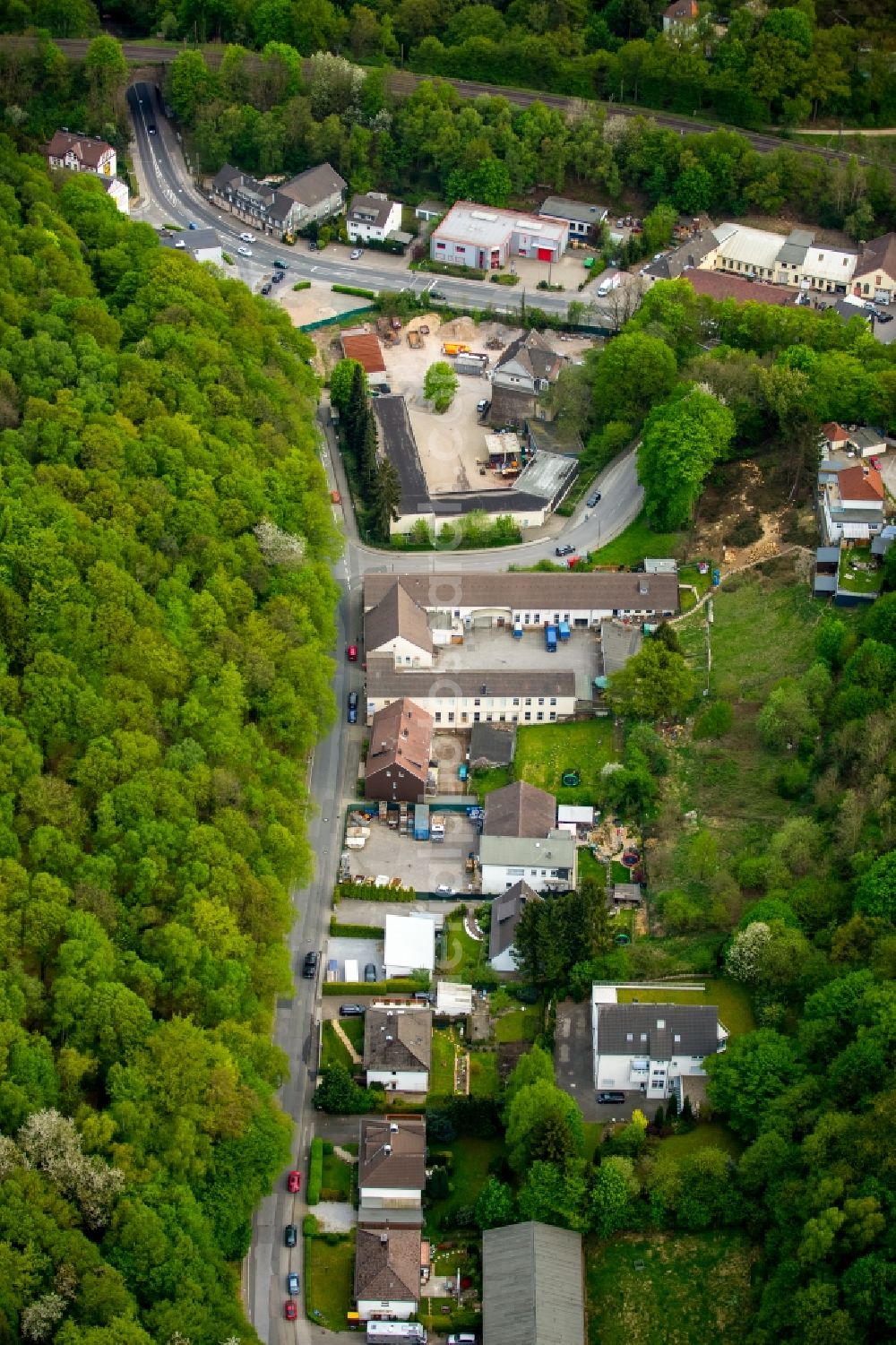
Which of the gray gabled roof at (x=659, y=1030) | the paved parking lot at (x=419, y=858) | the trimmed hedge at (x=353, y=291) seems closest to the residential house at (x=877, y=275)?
the trimmed hedge at (x=353, y=291)

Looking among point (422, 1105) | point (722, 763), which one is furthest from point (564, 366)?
point (422, 1105)

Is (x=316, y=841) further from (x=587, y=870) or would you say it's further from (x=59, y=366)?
(x=59, y=366)

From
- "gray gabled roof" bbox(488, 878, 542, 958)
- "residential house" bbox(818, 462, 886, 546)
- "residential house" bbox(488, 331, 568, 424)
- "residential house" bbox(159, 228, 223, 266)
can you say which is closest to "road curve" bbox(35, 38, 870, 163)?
"residential house" bbox(159, 228, 223, 266)

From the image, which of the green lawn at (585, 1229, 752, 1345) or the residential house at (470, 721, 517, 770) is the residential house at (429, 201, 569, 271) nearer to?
the residential house at (470, 721, 517, 770)

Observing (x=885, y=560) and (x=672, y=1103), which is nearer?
(x=672, y=1103)

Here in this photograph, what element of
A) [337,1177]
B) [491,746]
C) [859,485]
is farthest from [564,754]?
[337,1177]
